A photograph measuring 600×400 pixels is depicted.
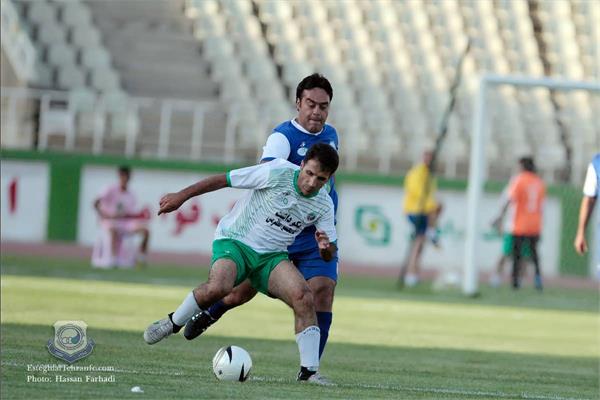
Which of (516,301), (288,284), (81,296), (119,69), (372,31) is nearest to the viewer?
(288,284)

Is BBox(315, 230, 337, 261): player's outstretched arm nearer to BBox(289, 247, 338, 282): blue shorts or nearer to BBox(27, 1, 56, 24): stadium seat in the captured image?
BBox(289, 247, 338, 282): blue shorts

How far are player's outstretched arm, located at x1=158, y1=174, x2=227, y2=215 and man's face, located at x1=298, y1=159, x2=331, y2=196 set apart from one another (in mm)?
476

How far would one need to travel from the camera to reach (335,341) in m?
12.3

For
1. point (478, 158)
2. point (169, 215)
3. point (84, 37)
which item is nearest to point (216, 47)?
point (84, 37)

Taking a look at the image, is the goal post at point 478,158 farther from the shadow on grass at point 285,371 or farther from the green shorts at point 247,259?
the green shorts at point 247,259

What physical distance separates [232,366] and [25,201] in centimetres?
1887

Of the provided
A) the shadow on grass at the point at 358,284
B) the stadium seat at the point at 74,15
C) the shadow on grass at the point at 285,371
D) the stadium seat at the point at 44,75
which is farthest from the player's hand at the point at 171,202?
the stadium seat at the point at 74,15

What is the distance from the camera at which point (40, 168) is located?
26.3 m

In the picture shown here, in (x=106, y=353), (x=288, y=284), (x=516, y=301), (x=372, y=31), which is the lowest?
(x=516, y=301)

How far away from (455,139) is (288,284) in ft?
71.5

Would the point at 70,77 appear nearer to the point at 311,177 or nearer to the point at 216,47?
the point at 216,47

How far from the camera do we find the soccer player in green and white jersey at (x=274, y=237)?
819cm

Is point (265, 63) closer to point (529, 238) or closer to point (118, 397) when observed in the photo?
point (529, 238)

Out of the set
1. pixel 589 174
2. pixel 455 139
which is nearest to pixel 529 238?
pixel 455 139
